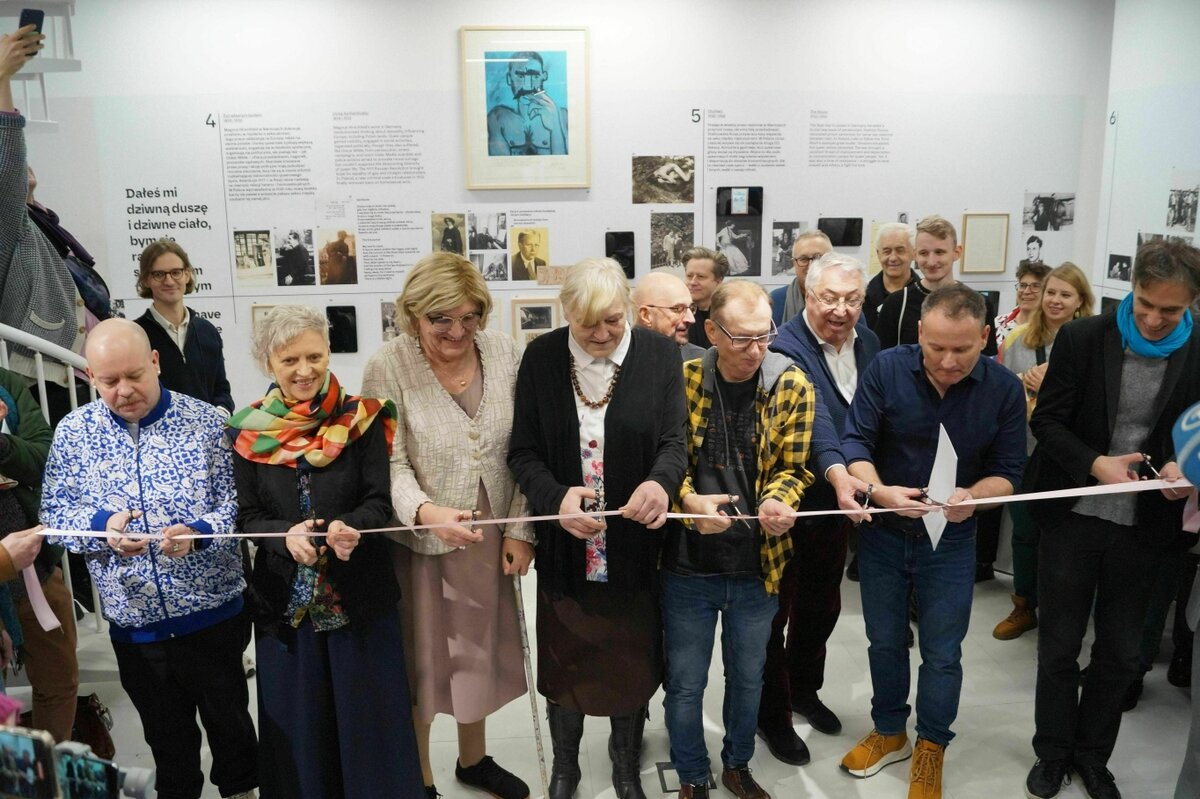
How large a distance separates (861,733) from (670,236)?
3.19 m

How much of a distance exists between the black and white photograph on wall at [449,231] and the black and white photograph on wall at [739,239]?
1575mm

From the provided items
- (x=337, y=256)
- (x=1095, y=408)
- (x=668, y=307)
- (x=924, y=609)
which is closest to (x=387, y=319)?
(x=337, y=256)

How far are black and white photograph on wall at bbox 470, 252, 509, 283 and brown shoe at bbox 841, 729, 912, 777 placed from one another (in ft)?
11.3

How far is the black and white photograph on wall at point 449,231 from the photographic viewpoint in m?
5.73

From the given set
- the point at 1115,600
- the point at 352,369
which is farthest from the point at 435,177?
the point at 1115,600

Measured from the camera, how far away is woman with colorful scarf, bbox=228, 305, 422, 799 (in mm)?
2643

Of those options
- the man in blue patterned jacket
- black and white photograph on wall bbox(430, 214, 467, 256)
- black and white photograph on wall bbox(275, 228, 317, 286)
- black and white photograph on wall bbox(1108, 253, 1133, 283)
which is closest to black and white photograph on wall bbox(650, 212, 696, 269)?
black and white photograph on wall bbox(430, 214, 467, 256)

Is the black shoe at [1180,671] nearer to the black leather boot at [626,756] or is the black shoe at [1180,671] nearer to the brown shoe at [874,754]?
the brown shoe at [874,754]

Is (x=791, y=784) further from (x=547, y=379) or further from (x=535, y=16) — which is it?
(x=535, y=16)

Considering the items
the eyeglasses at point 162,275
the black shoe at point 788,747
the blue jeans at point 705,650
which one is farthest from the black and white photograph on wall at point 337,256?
the black shoe at point 788,747

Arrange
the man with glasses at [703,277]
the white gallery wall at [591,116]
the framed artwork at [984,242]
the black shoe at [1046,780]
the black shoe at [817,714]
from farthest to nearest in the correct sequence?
the framed artwork at [984,242], the white gallery wall at [591,116], the man with glasses at [703,277], the black shoe at [817,714], the black shoe at [1046,780]

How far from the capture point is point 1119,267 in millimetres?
5777

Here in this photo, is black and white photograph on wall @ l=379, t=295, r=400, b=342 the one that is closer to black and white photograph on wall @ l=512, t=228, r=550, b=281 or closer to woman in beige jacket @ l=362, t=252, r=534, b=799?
black and white photograph on wall @ l=512, t=228, r=550, b=281

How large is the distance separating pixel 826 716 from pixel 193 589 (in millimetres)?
2467
